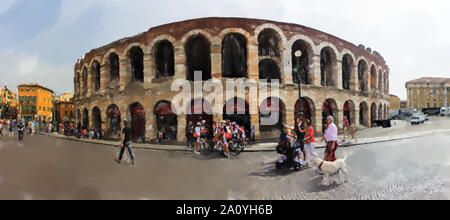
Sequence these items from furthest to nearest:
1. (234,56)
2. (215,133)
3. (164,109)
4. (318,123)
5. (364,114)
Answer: (234,56)
(364,114)
(164,109)
(318,123)
(215,133)

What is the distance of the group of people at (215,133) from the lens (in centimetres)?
194

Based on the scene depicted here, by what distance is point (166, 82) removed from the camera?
221 centimetres

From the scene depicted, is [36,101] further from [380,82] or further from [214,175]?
[380,82]

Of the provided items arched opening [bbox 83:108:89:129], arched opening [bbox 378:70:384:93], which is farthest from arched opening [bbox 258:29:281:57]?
arched opening [bbox 83:108:89:129]

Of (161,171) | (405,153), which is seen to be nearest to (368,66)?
(405,153)

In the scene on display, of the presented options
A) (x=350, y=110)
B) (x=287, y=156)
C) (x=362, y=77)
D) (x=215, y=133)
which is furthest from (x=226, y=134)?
(x=362, y=77)

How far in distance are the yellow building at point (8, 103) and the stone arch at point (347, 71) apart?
481cm

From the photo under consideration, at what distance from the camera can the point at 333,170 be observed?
1683 mm

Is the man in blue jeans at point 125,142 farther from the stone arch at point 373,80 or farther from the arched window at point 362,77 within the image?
the stone arch at point 373,80

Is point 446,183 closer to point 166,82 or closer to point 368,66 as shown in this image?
point 368,66

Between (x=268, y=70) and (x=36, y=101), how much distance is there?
3.45 m

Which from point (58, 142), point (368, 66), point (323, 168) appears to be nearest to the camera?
point (323, 168)

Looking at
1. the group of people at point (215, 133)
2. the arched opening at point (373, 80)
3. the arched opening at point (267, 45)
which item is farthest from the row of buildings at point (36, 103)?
the arched opening at point (373, 80)

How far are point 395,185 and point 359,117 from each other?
A: 100 cm
